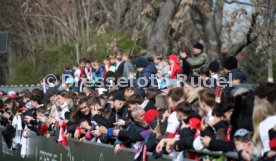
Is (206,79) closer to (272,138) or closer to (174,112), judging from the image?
(174,112)

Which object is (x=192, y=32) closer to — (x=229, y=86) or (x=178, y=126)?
(x=229, y=86)

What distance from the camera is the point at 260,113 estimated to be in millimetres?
9703

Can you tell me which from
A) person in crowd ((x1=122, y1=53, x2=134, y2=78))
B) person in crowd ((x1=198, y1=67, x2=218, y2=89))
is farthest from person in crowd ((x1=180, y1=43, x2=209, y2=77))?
person in crowd ((x1=122, y1=53, x2=134, y2=78))

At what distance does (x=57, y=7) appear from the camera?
145 feet

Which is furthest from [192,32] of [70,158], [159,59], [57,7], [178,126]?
[178,126]

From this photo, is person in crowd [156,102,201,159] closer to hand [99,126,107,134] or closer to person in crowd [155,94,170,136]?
person in crowd [155,94,170,136]

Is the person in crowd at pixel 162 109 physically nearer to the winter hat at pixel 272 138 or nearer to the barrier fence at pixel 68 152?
the barrier fence at pixel 68 152

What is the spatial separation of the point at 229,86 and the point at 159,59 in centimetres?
605

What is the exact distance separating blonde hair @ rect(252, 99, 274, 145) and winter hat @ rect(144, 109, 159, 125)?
3.72 m

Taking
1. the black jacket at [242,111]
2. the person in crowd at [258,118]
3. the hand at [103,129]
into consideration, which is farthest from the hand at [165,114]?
the person in crowd at [258,118]

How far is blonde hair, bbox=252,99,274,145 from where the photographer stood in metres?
9.69

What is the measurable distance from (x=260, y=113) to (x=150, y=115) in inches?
154

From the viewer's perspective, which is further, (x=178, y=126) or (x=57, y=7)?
(x=57, y=7)

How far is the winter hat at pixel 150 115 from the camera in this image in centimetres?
1341
